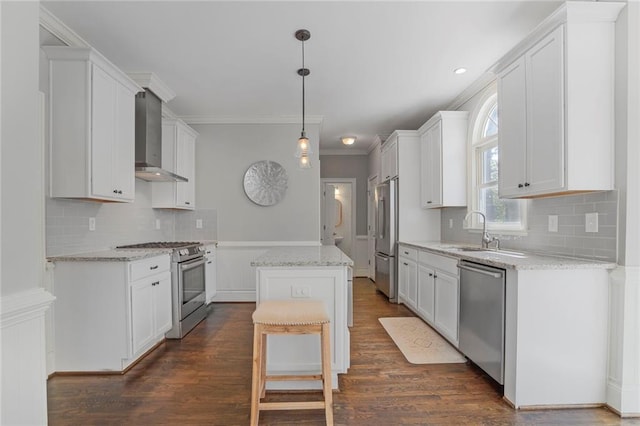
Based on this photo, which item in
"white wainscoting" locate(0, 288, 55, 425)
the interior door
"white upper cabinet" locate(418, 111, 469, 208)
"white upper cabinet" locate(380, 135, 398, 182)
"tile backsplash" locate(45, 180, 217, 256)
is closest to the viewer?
"white wainscoting" locate(0, 288, 55, 425)

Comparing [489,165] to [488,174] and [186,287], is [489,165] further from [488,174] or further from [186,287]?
[186,287]

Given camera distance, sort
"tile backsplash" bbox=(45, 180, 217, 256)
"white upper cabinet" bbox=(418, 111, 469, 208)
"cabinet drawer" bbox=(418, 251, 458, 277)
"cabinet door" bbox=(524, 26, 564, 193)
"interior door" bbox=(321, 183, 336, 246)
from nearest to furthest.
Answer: "cabinet door" bbox=(524, 26, 564, 193) → "tile backsplash" bbox=(45, 180, 217, 256) → "cabinet drawer" bbox=(418, 251, 458, 277) → "white upper cabinet" bbox=(418, 111, 469, 208) → "interior door" bbox=(321, 183, 336, 246)

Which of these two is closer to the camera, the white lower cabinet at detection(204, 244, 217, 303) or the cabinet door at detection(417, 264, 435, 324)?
the cabinet door at detection(417, 264, 435, 324)

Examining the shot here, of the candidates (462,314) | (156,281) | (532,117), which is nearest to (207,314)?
(156,281)

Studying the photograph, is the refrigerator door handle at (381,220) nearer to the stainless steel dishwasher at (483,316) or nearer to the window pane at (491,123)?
the window pane at (491,123)

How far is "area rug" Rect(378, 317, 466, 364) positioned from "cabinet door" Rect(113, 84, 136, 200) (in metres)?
2.89

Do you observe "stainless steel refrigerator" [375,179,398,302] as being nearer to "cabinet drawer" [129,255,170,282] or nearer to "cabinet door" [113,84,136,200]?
"cabinet drawer" [129,255,170,282]

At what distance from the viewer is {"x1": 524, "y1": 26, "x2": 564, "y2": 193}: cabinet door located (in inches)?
80.4

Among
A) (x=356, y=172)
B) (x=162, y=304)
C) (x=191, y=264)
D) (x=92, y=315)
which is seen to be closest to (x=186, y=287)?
(x=191, y=264)

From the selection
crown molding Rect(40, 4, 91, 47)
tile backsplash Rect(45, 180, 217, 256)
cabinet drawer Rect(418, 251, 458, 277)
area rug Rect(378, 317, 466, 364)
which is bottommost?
area rug Rect(378, 317, 466, 364)

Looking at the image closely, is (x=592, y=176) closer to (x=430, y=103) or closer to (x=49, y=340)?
(x=430, y=103)

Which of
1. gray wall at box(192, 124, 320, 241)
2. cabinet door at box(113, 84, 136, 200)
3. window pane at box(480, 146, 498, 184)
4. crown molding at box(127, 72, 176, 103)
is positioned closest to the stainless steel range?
cabinet door at box(113, 84, 136, 200)

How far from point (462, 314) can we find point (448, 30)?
2.26 m

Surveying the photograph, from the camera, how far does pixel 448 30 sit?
2564 mm
